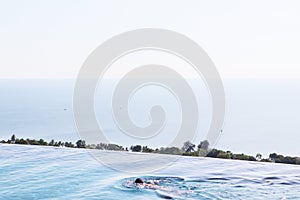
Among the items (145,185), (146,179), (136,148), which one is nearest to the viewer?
(145,185)

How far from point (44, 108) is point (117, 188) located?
3113 cm

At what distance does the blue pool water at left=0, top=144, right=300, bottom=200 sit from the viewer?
4184 millimetres

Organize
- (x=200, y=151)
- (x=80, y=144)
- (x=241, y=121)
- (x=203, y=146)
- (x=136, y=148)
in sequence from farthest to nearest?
1. (x=241, y=121)
2. (x=80, y=144)
3. (x=136, y=148)
4. (x=200, y=151)
5. (x=203, y=146)

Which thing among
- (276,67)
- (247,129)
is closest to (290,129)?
(247,129)

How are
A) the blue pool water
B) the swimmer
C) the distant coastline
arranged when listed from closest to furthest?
1. the blue pool water
2. the swimmer
3. the distant coastline

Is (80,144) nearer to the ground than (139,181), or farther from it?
farther from it

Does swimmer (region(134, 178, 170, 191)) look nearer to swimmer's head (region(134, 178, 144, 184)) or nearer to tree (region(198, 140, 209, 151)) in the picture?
swimmer's head (region(134, 178, 144, 184))

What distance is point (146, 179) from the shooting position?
15.7 ft

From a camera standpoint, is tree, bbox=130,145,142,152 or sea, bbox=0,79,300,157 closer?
tree, bbox=130,145,142,152

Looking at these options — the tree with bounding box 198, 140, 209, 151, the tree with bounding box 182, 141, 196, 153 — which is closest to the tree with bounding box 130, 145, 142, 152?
the tree with bounding box 182, 141, 196, 153

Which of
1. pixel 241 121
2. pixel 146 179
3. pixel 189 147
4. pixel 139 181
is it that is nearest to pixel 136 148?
pixel 189 147

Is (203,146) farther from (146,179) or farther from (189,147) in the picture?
(146,179)

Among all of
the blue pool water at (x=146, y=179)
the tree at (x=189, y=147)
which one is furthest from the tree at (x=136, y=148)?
the tree at (x=189, y=147)

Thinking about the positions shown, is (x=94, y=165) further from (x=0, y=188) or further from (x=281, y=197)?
(x=281, y=197)
